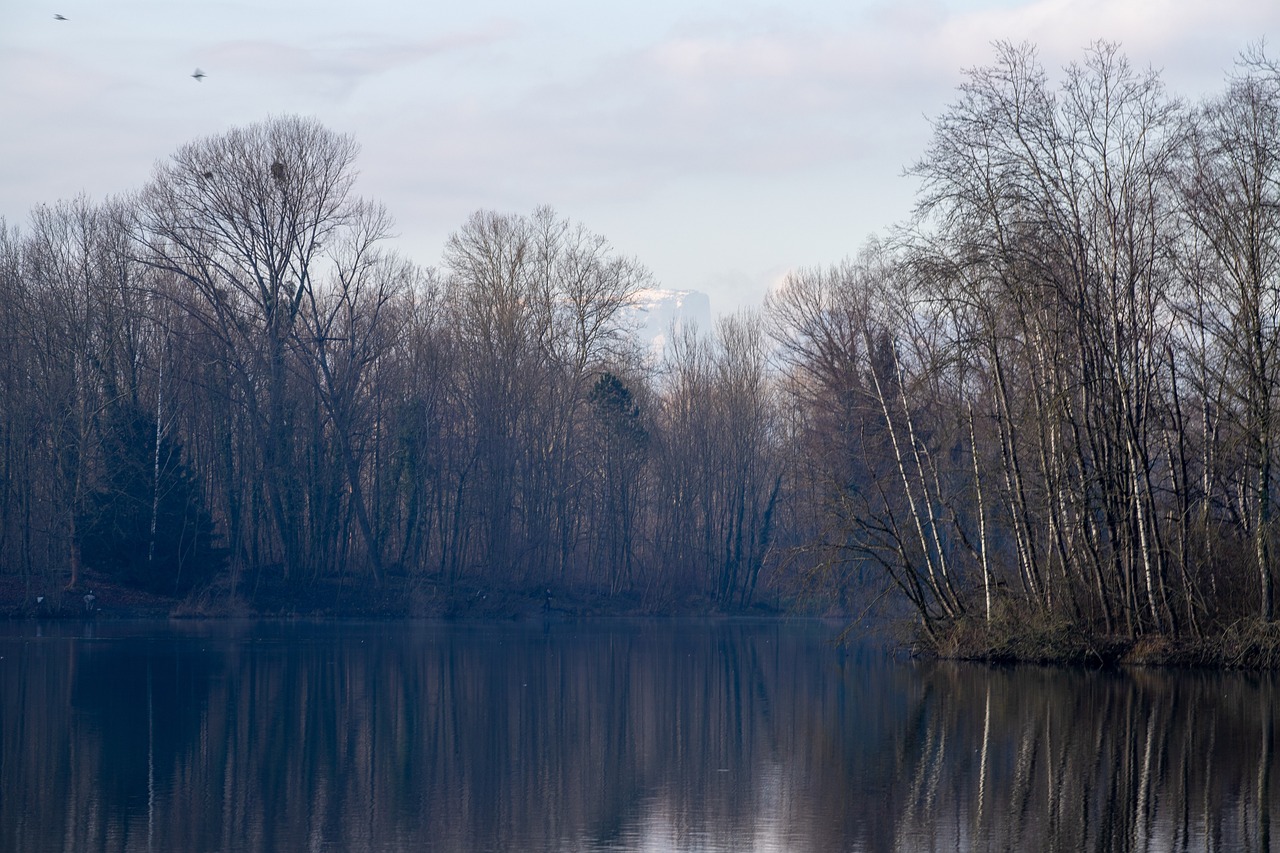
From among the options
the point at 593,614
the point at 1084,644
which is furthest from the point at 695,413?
the point at 1084,644

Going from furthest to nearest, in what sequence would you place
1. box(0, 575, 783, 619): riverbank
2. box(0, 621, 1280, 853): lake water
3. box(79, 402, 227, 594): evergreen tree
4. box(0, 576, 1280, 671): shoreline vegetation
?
box(79, 402, 227, 594): evergreen tree → box(0, 575, 783, 619): riverbank → box(0, 576, 1280, 671): shoreline vegetation → box(0, 621, 1280, 853): lake water

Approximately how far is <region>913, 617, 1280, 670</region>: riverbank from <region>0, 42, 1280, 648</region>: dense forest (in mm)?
248

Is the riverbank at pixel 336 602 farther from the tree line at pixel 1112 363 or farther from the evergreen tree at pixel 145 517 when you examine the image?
the tree line at pixel 1112 363

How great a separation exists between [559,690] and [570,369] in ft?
127

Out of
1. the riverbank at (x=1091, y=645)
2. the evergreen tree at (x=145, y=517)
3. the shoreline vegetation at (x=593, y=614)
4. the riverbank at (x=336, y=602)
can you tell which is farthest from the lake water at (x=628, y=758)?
the evergreen tree at (x=145, y=517)

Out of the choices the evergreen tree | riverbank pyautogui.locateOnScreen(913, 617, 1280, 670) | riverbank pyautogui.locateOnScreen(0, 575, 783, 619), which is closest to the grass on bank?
riverbank pyautogui.locateOnScreen(913, 617, 1280, 670)

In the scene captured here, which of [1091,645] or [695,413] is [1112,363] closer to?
[1091,645]

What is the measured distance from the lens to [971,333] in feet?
78.3

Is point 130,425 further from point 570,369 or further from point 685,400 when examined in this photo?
point 685,400

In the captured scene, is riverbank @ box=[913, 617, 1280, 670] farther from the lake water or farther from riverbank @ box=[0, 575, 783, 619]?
riverbank @ box=[0, 575, 783, 619]

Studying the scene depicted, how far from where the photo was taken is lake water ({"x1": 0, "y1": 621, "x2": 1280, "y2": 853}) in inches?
358

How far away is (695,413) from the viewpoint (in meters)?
62.8

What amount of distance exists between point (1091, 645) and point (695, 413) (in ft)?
133

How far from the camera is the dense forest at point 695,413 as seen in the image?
22625 mm
